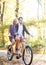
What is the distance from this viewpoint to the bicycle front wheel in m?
1.79

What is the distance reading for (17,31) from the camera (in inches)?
73.1

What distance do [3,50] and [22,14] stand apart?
1.37ft

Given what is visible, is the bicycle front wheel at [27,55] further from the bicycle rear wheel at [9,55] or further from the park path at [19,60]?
the bicycle rear wheel at [9,55]

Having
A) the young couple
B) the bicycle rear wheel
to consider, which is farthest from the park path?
the young couple

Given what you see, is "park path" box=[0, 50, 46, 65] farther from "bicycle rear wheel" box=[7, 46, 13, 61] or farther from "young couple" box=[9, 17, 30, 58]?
"young couple" box=[9, 17, 30, 58]

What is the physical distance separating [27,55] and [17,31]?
0.86 ft

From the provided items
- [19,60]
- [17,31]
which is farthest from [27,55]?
[17,31]

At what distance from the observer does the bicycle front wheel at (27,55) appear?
5.87 feet

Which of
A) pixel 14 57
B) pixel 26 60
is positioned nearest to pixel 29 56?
pixel 26 60

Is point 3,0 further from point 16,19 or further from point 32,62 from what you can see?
point 32,62

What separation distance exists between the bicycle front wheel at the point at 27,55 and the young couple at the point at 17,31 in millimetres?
92

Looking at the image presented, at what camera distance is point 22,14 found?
1.85m

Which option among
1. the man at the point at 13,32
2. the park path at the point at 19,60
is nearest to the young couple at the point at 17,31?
the man at the point at 13,32

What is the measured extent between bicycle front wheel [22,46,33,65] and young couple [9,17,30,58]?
9cm
